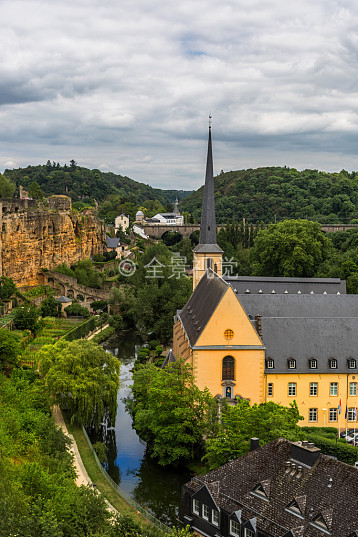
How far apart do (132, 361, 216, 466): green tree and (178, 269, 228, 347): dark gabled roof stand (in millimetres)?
3951

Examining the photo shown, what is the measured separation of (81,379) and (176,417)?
6.60 metres

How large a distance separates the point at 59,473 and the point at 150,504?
6.33m

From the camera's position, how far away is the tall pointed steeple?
5350cm

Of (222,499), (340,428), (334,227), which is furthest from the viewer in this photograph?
(334,227)

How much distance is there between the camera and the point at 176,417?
34.4 m

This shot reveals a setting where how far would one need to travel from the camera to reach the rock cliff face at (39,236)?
7581 centimetres

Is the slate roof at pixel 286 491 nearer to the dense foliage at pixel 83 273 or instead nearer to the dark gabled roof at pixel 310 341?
the dark gabled roof at pixel 310 341

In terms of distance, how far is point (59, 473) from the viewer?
27.2 meters

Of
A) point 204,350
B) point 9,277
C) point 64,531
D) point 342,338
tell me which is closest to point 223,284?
point 204,350

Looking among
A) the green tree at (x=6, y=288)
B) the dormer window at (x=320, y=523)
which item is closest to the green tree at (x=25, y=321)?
the green tree at (x=6, y=288)

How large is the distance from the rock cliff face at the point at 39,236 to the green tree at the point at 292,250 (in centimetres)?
2873

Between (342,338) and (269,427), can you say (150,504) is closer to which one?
(269,427)

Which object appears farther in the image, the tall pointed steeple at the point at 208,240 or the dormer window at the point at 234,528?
the tall pointed steeple at the point at 208,240

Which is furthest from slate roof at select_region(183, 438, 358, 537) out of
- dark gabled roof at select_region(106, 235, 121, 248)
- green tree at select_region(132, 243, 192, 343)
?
dark gabled roof at select_region(106, 235, 121, 248)
